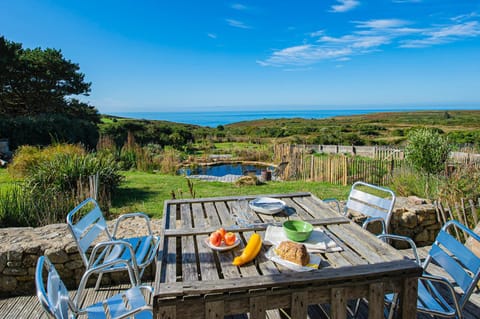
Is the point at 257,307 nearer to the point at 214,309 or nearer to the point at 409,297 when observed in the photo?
the point at 214,309

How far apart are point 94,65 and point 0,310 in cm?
2334

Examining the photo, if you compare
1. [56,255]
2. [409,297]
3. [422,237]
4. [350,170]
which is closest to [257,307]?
[409,297]

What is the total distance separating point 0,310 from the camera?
8.17ft

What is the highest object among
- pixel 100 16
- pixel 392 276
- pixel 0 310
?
pixel 100 16

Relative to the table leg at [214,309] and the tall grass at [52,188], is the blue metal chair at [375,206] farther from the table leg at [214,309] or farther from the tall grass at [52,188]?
the tall grass at [52,188]

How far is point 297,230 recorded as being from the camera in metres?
1.80

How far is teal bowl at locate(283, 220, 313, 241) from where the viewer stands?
1.69 metres

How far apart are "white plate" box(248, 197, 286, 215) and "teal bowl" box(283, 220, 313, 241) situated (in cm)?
39

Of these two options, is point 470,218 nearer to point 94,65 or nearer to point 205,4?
point 205,4

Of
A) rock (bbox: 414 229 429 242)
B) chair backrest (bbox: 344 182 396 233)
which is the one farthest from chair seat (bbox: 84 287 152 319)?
rock (bbox: 414 229 429 242)

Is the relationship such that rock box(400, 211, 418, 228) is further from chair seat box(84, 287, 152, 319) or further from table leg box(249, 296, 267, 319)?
chair seat box(84, 287, 152, 319)

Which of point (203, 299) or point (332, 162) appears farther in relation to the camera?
point (332, 162)

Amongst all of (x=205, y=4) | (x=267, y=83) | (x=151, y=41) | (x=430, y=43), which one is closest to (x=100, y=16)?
(x=205, y=4)

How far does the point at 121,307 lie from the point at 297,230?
44.7 inches
